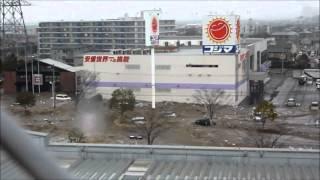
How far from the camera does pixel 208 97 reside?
226 inches

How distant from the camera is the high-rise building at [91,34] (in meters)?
11.9

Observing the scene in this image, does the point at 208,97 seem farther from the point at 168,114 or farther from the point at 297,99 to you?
the point at 297,99

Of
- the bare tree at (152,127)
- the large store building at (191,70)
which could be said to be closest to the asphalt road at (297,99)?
the large store building at (191,70)

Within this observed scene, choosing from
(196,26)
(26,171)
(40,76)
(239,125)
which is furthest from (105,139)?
(196,26)

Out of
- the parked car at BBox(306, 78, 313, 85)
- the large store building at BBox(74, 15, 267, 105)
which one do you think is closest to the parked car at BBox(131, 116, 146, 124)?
the large store building at BBox(74, 15, 267, 105)

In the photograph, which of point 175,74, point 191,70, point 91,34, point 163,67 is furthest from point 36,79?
point 91,34

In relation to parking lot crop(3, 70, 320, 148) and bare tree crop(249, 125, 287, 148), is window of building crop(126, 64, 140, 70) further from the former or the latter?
bare tree crop(249, 125, 287, 148)

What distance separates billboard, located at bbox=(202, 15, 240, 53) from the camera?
19.2 feet

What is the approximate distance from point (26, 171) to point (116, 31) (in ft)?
39.6

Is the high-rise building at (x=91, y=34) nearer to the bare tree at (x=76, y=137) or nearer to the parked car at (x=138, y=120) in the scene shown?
the parked car at (x=138, y=120)

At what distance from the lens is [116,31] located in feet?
39.7

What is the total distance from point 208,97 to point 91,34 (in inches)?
286

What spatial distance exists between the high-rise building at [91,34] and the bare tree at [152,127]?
23.5ft

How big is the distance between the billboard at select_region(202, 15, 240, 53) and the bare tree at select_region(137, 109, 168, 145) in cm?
154
